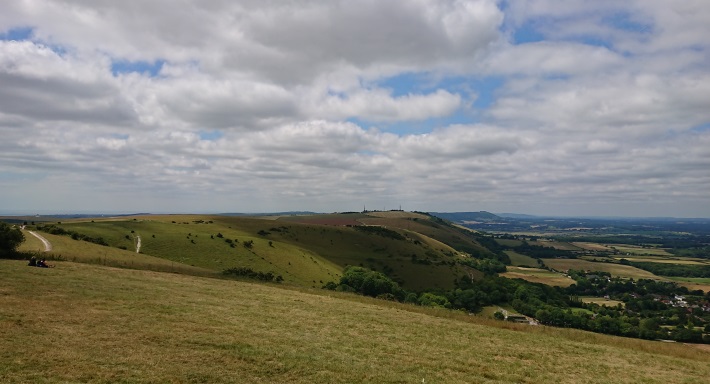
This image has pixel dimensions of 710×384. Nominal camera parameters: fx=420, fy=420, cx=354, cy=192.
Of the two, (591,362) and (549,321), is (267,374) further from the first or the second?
(549,321)

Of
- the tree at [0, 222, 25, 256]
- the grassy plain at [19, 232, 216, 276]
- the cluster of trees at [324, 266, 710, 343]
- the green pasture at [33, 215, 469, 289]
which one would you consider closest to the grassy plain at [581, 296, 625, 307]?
the cluster of trees at [324, 266, 710, 343]

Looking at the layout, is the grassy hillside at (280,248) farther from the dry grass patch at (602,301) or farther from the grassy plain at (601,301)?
the dry grass patch at (602,301)

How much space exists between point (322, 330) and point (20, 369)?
51.3 feet

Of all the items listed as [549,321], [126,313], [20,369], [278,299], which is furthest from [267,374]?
[549,321]

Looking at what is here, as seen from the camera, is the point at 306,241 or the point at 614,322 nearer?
the point at 614,322

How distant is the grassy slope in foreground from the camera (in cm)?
1722

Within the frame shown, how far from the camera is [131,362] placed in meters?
17.1

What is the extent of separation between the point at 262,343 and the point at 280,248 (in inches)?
3840

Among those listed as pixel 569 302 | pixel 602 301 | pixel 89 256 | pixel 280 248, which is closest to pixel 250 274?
pixel 89 256

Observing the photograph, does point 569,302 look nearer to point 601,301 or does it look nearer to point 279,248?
point 601,301

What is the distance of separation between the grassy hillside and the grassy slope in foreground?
1161 inches

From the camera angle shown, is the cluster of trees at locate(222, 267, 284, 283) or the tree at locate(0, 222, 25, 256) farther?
the cluster of trees at locate(222, 267, 284, 283)

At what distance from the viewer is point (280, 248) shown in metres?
118

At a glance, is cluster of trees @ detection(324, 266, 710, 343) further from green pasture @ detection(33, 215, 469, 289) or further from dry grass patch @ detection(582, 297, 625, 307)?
green pasture @ detection(33, 215, 469, 289)
